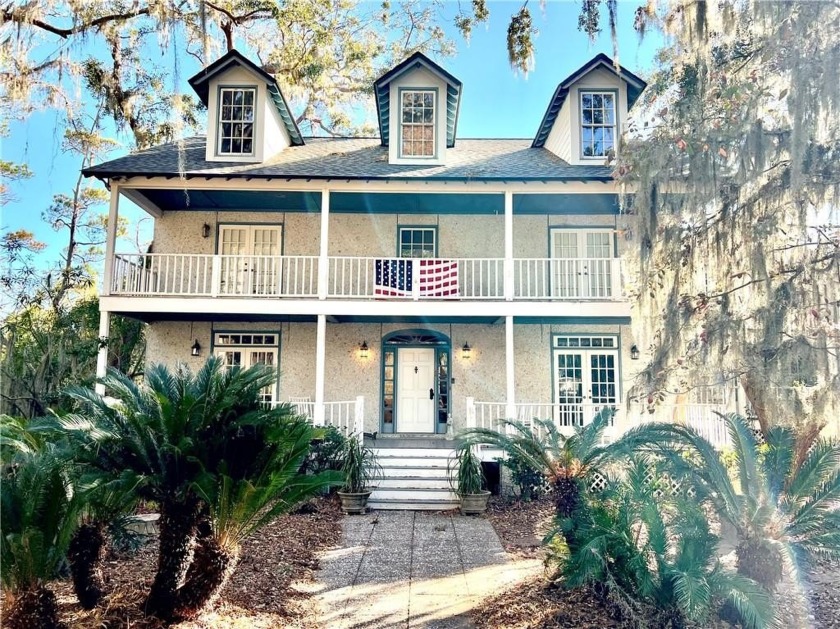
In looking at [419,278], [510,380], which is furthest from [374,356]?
[510,380]

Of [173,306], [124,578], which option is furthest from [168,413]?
[173,306]

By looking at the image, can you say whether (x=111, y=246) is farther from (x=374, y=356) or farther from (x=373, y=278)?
(x=374, y=356)

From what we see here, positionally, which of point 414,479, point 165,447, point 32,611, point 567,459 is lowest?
point 414,479

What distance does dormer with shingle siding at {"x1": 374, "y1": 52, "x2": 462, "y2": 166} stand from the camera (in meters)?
12.7

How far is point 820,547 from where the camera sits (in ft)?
16.1

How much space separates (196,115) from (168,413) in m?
16.8

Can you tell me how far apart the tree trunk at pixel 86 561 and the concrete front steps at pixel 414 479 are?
5.14 metres

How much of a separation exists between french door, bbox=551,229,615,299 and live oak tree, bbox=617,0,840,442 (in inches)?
224

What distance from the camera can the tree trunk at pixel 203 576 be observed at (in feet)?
14.7

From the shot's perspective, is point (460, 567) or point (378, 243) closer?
point (460, 567)

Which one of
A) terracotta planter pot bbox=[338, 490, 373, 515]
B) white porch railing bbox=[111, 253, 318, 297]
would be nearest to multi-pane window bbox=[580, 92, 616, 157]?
white porch railing bbox=[111, 253, 318, 297]

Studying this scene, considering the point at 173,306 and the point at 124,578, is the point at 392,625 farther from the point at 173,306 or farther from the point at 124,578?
the point at 173,306

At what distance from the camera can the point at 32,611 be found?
13.0 feet

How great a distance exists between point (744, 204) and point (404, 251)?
330 inches
